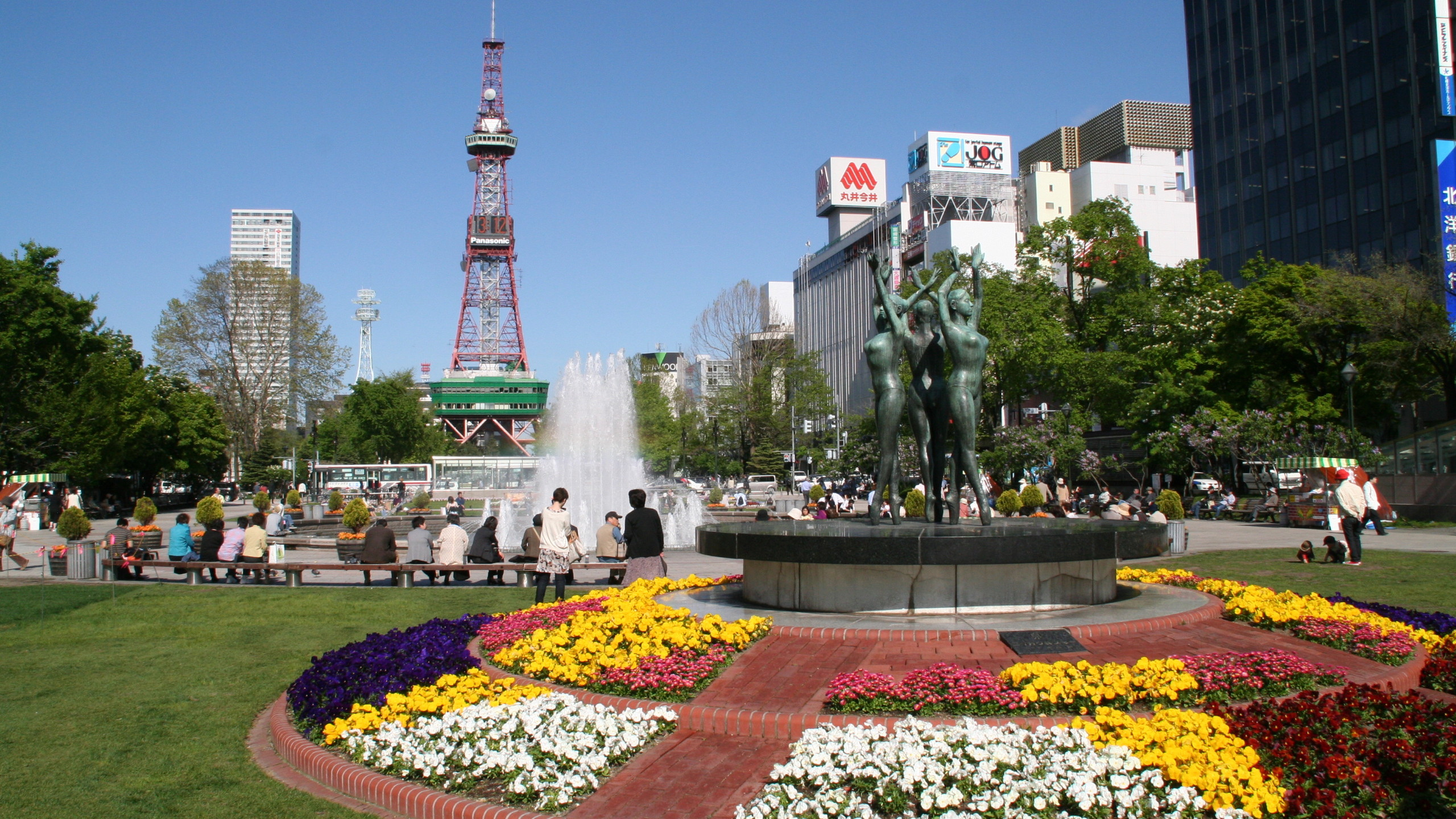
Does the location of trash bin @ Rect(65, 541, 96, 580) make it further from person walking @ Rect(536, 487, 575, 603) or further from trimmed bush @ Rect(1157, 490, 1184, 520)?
trimmed bush @ Rect(1157, 490, 1184, 520)

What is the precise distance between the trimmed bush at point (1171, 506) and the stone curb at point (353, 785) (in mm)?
21097

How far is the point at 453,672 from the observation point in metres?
8.10

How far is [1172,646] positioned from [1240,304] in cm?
3454

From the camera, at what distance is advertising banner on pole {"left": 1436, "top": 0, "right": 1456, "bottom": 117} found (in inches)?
1565

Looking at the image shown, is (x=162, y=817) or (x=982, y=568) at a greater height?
(x=982, y=568)

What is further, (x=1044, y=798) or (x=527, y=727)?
(x=527, y=727)

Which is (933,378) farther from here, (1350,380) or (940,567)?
(1350,380)

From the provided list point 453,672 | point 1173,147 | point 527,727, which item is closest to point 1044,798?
point 527,727

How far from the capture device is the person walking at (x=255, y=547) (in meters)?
18.1

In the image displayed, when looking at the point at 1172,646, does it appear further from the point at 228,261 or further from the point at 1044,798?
the point at 228,261

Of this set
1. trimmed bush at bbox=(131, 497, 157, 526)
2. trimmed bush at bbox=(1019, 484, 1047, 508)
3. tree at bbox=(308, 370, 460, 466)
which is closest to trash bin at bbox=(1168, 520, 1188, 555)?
trimmed bush at bbox=(1019, 484, 1047, 508)

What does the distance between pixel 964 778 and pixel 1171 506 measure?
20.6 metres

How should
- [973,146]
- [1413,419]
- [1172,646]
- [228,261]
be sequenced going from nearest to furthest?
[1172,646] → [1413,419] → [228,261] → [973,146]

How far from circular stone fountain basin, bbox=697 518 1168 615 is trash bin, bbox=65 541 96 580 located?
14.8 m
